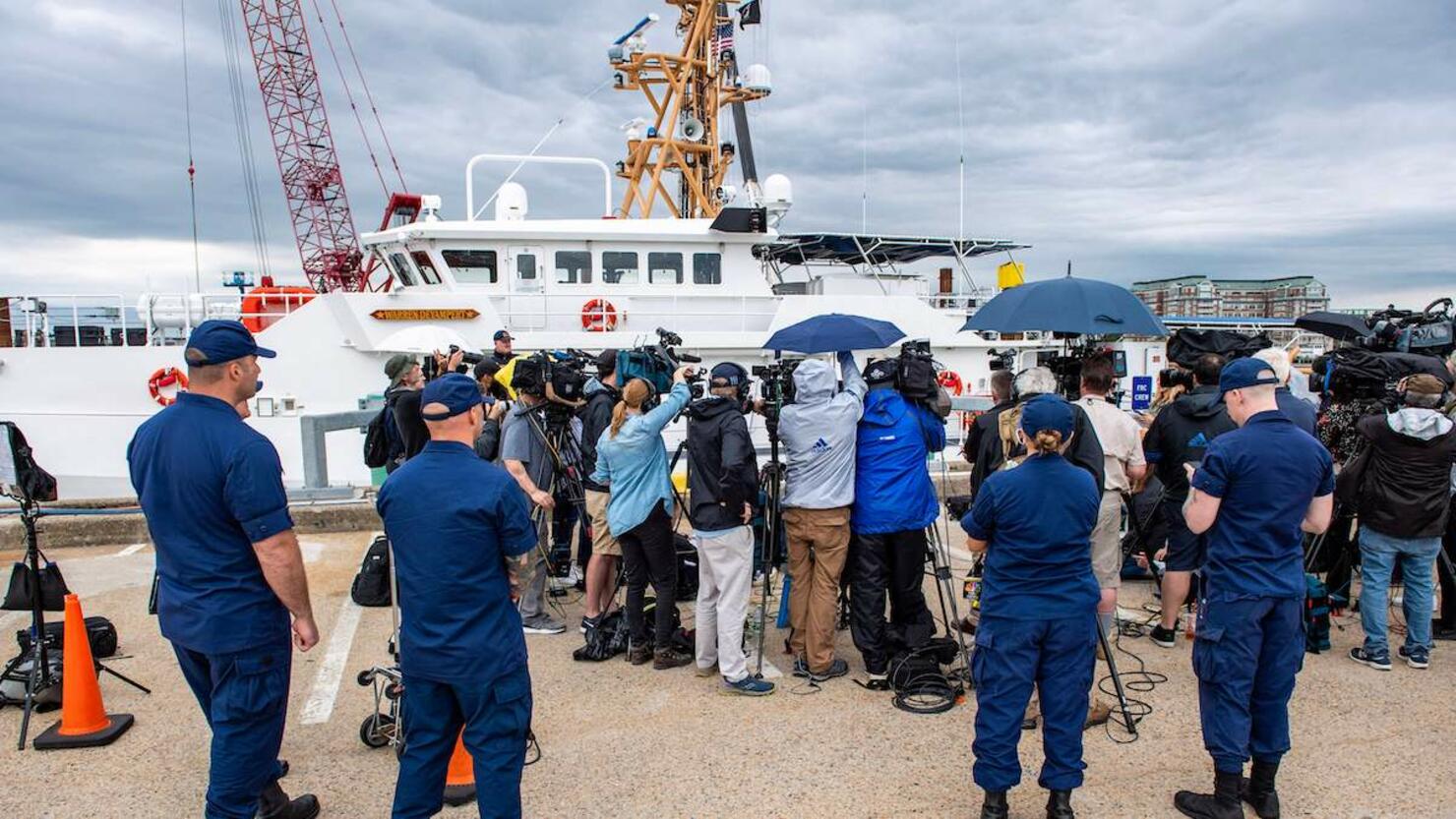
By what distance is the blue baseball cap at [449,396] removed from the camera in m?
2.51

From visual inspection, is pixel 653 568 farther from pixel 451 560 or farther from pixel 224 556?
pixel 224 556

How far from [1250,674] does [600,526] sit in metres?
3.29

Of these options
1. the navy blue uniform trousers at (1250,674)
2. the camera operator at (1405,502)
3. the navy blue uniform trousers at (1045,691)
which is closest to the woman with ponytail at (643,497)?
the navy blue uniform trousers at (1045,691)

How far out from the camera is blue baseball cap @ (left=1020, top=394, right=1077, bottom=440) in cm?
286

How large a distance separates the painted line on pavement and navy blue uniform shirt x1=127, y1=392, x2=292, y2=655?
1.51 meters

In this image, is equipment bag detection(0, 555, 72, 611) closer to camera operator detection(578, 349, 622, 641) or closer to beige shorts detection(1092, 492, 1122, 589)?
camera operator detection(578, 349, 622, 641)

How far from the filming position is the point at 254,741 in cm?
268

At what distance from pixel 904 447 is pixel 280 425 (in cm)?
956

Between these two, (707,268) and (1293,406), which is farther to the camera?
(707,268)

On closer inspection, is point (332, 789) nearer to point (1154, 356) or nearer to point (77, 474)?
point (77, 474)

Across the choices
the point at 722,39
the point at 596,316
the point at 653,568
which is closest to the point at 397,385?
the point at 653,568

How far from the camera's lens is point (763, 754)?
139 inches

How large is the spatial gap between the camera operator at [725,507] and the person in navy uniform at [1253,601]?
1.99 meters

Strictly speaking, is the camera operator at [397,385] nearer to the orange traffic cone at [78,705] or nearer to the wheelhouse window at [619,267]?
the orange traffic cone at [78,705]
